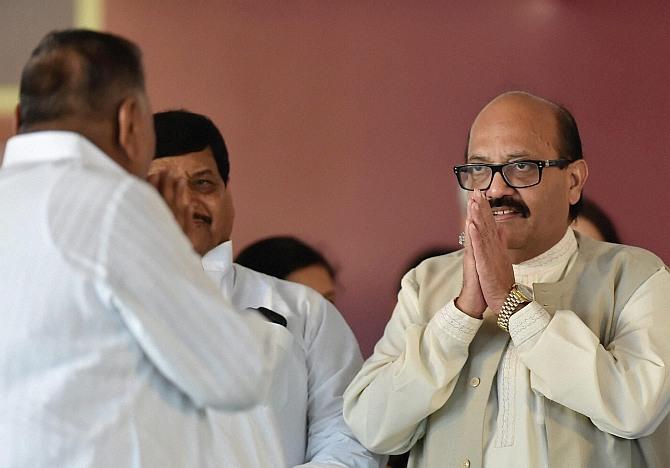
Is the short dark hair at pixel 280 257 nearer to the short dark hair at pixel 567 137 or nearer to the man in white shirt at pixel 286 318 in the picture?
the man in white shirt at pixel 286 318

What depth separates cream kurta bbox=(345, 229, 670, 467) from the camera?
232 centimetres

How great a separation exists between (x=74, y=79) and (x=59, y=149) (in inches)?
4.0

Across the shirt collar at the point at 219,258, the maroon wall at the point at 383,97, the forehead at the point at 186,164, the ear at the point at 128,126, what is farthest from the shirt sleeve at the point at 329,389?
the ear at the point at 128,126

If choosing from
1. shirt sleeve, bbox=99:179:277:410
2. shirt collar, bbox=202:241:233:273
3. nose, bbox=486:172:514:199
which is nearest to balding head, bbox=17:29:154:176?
shirt sleeve, bbox=99:179:277:410

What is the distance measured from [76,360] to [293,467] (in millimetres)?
1126

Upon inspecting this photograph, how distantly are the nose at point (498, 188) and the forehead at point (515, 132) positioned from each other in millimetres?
48

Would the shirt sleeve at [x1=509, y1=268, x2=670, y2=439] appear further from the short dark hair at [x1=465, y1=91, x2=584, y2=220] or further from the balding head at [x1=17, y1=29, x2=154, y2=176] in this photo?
the balding head at [x1=17, y1=29, x2=154, y2=176]

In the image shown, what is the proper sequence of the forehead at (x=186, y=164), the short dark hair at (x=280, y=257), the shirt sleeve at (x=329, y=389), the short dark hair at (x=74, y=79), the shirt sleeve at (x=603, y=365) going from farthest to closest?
the short dark hair at (x=280, y=257), the forehead at (x=186, y=164), the shirt sleeve at (x=329, y=389), the shirt sleeve at (x=603, y=365), the short dark hair at (x=74, y=79)

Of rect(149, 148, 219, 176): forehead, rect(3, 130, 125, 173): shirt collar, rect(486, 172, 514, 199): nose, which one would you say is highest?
rect(3, 130, 125, 173): shirt collar

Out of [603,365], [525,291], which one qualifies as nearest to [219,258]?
[525,291]

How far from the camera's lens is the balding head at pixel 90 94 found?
5.52 feet

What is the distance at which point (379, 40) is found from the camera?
3.81 m

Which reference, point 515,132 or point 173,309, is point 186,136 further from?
point 173,309

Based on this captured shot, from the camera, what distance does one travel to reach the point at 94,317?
1.59 meters
